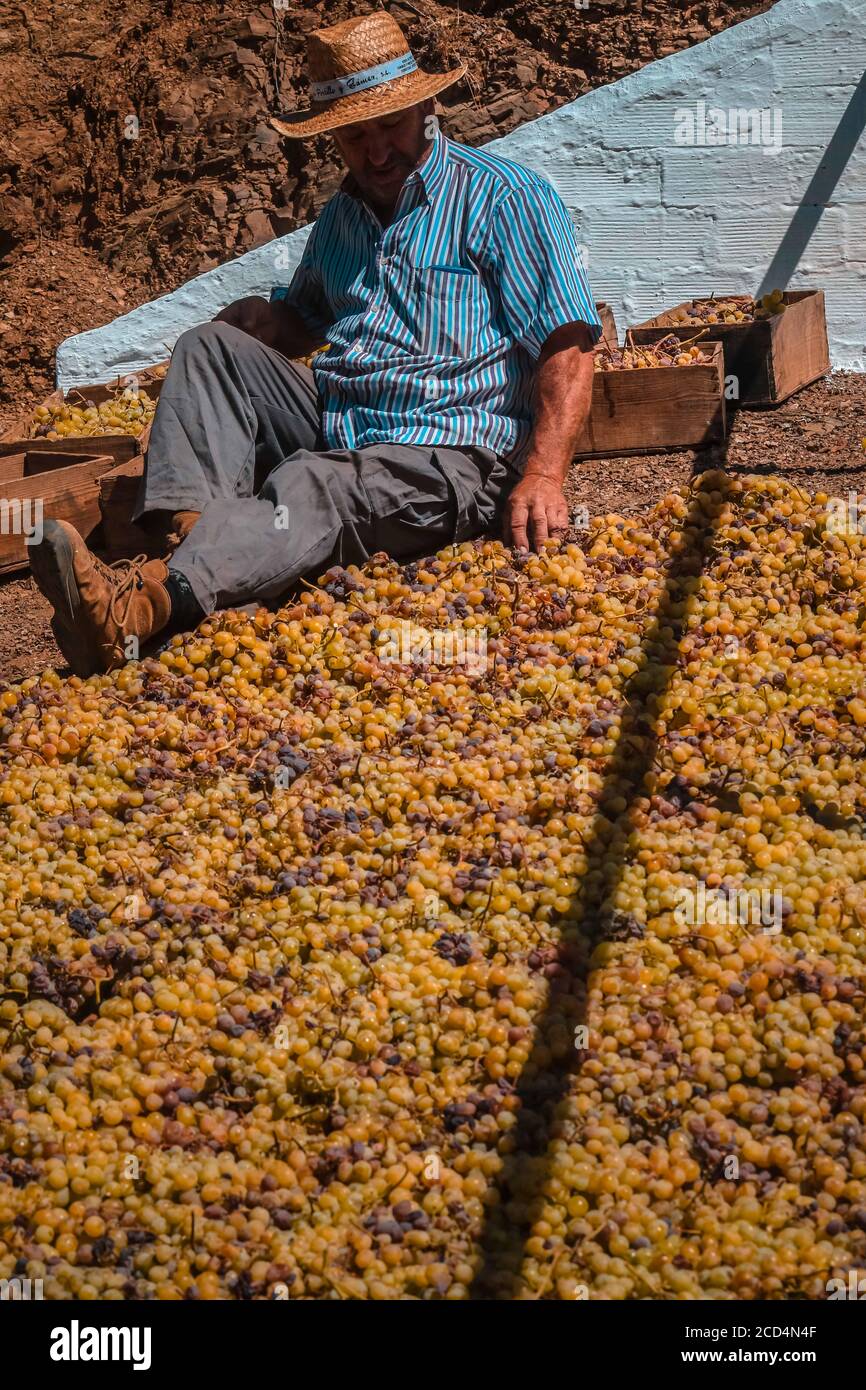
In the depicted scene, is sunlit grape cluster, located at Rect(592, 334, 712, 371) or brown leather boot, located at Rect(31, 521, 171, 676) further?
sunlit grape cluster, located at Rect(592, 334, 712, 371)

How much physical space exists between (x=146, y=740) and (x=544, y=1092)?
1.67 metres

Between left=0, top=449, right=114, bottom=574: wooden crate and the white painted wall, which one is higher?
the white painted wall

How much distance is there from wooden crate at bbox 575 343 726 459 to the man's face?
3.62 ft

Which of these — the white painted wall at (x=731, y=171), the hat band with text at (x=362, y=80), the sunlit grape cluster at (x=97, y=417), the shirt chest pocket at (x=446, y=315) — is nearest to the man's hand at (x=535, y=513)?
the shirt chest pocket at (x=446, y=315)

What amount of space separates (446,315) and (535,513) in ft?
2.66

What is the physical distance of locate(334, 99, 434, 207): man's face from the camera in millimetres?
4301

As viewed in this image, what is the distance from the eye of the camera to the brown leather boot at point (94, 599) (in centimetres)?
345

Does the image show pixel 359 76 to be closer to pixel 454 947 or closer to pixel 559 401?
pixel 559 401

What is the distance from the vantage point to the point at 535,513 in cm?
417

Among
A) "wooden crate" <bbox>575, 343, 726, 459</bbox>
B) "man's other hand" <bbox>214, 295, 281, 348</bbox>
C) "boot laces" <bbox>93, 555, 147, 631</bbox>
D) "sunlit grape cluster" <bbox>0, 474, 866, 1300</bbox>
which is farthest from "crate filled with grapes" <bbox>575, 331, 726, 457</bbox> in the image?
"boot laces" <bbox>93, 555, 147, 631</bbox>

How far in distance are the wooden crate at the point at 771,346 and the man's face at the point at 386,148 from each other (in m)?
1.65

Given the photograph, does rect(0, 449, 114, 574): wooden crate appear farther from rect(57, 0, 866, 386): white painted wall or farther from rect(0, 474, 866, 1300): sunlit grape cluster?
rect(57, 0, 866, 386): white painted wall

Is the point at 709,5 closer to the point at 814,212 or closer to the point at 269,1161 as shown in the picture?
the point at 814,212

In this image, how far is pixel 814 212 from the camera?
613cm
